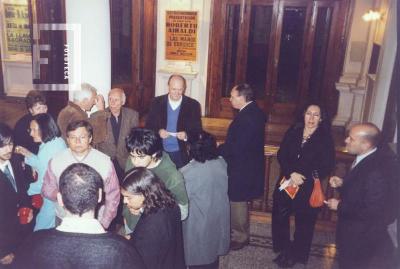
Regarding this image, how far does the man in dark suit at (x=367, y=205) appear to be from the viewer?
2598 mm

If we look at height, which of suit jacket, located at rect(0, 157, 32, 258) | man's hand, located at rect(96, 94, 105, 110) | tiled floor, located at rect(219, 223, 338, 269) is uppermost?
man's hand, located at rect(96, 94, 105, 110)

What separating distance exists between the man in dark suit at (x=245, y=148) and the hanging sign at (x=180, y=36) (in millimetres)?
5150

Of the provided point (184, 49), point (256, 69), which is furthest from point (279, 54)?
point (184, 49)

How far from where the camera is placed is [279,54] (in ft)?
27.7

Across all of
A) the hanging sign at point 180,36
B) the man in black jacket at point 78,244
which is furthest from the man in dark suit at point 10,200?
the hanging sign at point 180,36

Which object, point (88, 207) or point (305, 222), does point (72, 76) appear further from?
point (305, 222)

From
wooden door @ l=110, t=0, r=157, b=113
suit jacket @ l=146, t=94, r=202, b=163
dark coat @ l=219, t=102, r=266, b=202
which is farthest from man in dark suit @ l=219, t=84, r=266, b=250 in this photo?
wooden door @ l=110, t=0, r=157, b=113

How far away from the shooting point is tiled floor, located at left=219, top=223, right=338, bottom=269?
3719 millimetres

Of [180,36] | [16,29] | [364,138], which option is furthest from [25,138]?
[16,29]

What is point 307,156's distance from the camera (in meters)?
3.38

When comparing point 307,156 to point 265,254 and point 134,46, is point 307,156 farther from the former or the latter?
point 134,46

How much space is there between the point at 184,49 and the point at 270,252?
568 cm

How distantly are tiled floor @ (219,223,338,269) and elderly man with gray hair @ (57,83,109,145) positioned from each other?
5.80ft

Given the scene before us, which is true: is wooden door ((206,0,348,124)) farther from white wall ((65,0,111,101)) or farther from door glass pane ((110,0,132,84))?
white wall ((65,0,111,101))
